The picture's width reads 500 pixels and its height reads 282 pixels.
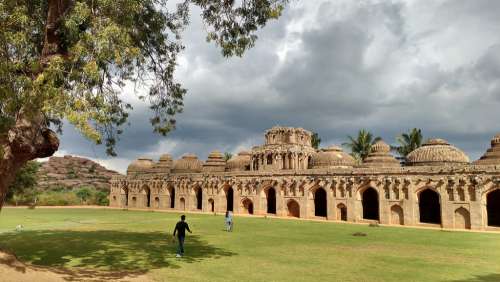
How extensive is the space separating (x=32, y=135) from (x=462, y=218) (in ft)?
104

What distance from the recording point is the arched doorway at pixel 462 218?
2959cm

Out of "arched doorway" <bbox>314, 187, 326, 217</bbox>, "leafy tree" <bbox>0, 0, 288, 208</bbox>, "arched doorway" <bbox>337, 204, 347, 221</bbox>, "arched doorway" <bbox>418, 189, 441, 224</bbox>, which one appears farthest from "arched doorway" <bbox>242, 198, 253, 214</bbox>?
"leafy tree" <bbox>0, 0, 288, 208</bbox>

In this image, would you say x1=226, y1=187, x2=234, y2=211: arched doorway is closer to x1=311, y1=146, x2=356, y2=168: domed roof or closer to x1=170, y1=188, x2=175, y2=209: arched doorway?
x1=170, y1=188, x2=175, y2=209: arched doorway

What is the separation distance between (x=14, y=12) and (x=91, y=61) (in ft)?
8.17

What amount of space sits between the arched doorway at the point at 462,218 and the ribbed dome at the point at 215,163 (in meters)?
33.2

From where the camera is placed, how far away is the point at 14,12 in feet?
31.7

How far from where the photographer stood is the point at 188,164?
186 feet

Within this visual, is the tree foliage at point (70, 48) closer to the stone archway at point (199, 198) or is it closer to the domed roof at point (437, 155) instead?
the domed roof at point (437, 155)

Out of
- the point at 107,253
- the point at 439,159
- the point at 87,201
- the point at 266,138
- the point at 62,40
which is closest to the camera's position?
the point at 62,40

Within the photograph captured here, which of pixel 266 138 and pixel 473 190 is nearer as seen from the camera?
pixel 473 190

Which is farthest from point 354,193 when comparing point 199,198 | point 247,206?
point 199,198

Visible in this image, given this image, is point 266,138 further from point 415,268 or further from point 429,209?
point 415,268

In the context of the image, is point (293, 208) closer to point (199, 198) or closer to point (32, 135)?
point (199, 198)

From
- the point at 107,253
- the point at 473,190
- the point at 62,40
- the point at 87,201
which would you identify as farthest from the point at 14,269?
the point at 87,201
